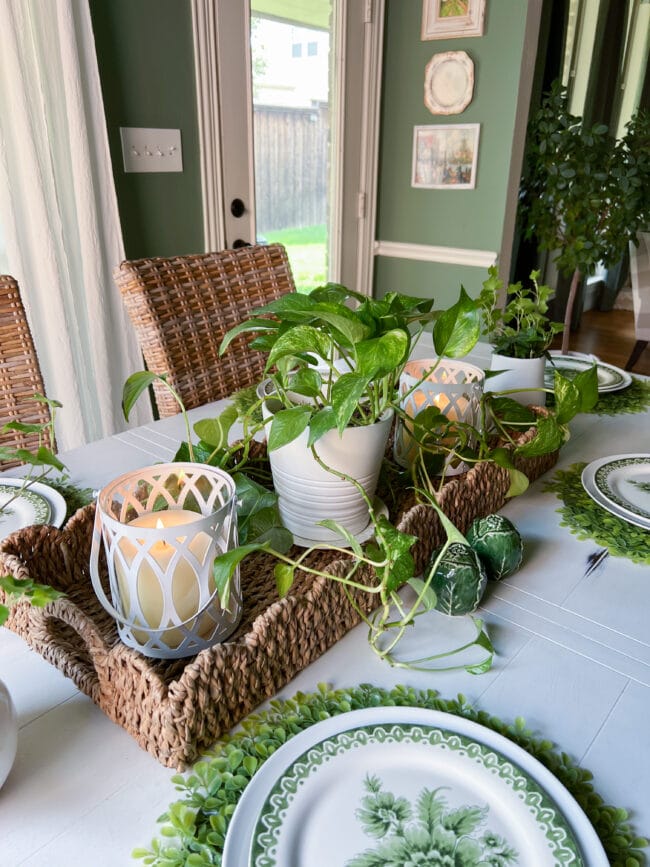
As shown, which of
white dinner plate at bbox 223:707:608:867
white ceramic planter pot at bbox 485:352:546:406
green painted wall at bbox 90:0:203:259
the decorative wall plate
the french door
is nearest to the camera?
white dinner plate at bbox 223:707:608:867

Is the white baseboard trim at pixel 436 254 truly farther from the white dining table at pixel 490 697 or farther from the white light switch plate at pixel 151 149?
the white dining table at pixel 490 697

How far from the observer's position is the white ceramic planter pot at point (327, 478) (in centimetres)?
65

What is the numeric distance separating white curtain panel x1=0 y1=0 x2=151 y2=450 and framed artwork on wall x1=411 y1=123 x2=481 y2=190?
5.02ft

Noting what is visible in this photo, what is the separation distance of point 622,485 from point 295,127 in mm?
2189

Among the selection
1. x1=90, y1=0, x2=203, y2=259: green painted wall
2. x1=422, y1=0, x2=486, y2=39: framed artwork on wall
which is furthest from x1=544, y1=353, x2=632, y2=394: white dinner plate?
x1=422, y1=0, x2=486, y2=39: framed artwork on wall

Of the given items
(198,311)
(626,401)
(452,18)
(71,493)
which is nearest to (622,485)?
(626,401)

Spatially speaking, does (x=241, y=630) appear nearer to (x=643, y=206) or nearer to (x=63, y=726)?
(x=63, y=726)

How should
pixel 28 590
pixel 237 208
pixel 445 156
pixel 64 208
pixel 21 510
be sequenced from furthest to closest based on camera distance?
pixel 445 156
pixel 237 208
pixel 64 208
pixel 21 510
pixel 28 590

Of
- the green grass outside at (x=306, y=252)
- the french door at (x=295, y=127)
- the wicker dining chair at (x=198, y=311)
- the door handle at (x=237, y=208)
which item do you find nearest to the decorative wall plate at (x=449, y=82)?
the french door at (x=295, y=127)

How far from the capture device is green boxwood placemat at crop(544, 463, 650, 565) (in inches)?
30.8

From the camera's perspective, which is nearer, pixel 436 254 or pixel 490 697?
pixel 490 697

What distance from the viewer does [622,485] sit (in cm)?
92

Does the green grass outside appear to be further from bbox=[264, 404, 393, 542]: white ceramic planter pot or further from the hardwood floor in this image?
bbox=[264, 404, 393, 542]: white ceramic planter pot

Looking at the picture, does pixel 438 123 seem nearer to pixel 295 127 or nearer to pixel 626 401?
pixel 295 127
